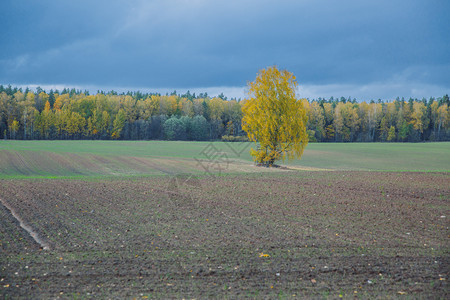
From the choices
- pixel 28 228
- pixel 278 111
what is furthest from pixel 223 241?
pixel 278 111

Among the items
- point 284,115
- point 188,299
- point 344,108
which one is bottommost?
point 188,299

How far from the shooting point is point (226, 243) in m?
9.28

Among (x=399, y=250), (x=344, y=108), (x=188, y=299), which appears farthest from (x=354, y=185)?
(x=344, y=108)

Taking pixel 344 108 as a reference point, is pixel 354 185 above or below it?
below

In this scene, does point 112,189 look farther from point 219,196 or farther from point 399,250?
point 399,250

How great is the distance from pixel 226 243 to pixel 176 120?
92.5 metres

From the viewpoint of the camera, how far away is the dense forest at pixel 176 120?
100062 mm

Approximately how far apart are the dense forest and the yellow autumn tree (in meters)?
64.3

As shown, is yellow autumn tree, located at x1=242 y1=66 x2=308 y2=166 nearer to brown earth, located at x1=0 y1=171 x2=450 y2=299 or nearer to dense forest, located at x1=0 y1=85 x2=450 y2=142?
brown earth, located at x1=0 y1=171 x2=450 y2=299

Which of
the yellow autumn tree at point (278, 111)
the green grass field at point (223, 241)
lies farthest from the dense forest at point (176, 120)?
the green grass field at point (223, 241)

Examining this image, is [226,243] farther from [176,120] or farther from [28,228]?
[176,120]

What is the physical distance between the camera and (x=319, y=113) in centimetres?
11169

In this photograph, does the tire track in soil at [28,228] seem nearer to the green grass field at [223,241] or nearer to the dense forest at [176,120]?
the green grass field at [223,241]

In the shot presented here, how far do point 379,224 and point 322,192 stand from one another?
531cm
